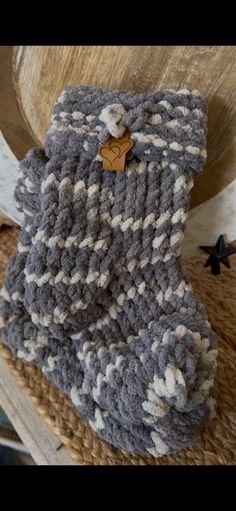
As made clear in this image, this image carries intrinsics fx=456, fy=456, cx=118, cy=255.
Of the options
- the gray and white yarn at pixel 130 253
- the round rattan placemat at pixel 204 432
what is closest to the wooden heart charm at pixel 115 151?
the gray and white yarn at pixel 130 253

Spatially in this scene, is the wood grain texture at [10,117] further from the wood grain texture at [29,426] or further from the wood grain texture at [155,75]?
the wood grain texture at [29,426]

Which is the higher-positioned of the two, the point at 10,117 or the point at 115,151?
the point at 10,117

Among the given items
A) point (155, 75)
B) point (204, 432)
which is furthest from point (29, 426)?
point (155, 75)

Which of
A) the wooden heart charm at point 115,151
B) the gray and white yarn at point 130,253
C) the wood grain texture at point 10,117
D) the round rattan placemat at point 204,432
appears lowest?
the round rattan placemat at point 204,432

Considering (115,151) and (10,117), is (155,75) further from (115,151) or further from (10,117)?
(10,117)

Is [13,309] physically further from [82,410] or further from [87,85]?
[87,85]

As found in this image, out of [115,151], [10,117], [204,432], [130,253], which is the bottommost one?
[204,432]

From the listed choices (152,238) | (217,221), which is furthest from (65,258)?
(217,221)
